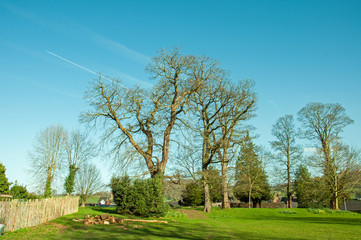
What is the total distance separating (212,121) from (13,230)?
21.0 m

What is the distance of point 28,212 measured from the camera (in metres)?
13.6

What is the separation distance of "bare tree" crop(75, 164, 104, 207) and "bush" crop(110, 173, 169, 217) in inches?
1186

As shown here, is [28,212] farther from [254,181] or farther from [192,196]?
[192,196]

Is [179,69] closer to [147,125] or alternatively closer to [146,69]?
[146,69]

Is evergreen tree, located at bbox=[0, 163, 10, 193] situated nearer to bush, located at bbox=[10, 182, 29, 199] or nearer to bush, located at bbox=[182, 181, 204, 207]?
bush, located at bbox=[10, 182, 29, 199]

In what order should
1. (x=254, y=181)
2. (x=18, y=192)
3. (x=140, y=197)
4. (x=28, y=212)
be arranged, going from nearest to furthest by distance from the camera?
(x=28, y=212) → (x=140, y=197) → (x=18, y=192) → (x=254, y=181)

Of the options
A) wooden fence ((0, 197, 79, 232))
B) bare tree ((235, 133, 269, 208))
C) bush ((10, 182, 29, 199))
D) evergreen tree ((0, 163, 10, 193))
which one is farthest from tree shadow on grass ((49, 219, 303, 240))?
bare tree ((235, 133, 269, 208))

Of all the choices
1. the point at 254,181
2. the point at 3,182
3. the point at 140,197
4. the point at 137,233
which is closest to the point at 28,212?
the point at 137,233

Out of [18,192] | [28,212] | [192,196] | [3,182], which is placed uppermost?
A: [3,182]

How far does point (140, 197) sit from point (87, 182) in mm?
33685

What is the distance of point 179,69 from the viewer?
25500 mm

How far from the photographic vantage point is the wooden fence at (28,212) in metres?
11.9

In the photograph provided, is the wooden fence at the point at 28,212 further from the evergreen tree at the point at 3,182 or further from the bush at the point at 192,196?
the bush at the point at 192,196

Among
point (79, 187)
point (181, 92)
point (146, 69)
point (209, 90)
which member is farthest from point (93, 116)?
point (79, 187)
